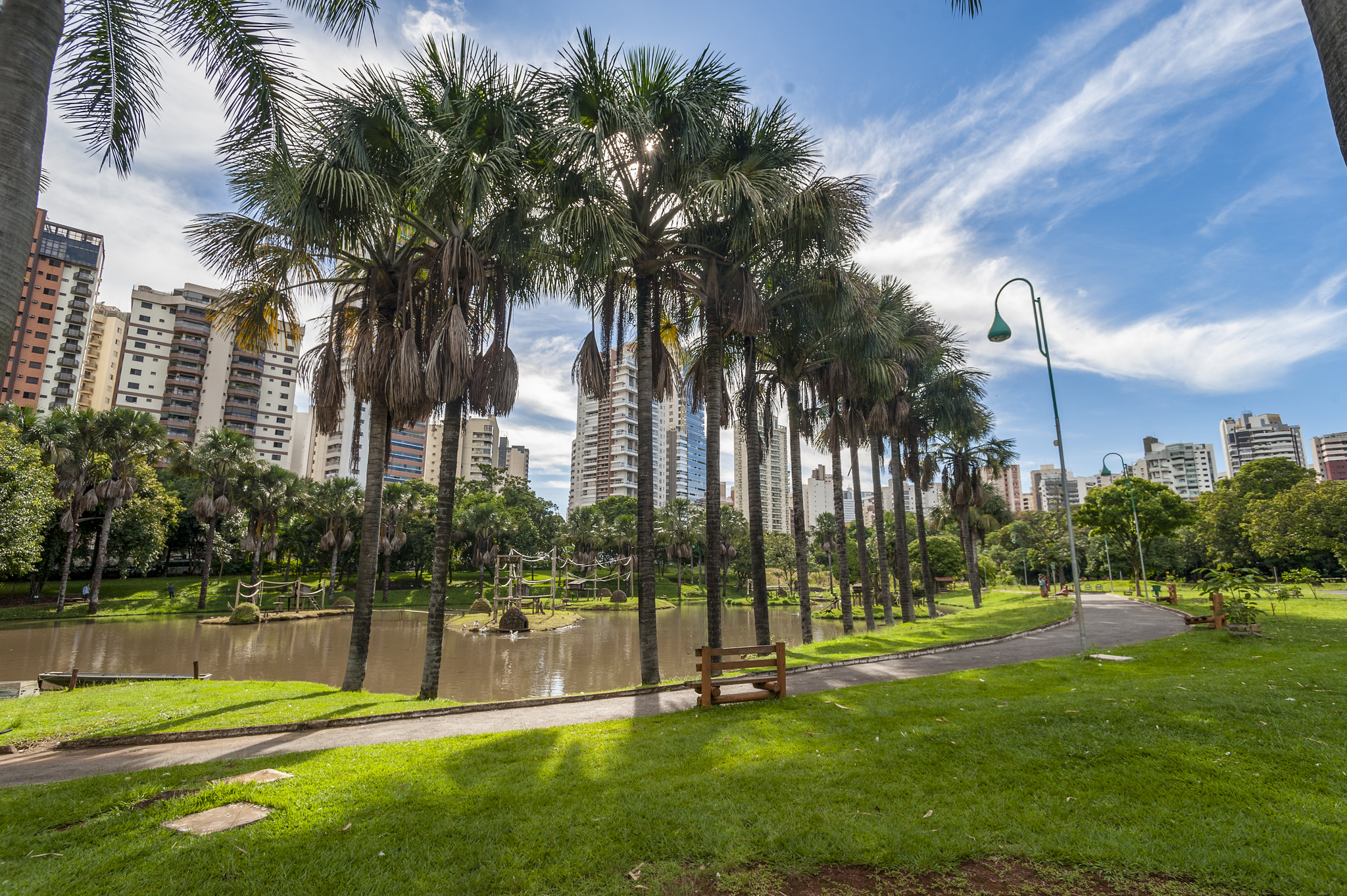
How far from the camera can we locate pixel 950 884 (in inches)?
161

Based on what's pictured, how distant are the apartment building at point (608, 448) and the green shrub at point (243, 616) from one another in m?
74.3

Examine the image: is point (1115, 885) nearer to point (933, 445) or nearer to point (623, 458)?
point (933, 445)

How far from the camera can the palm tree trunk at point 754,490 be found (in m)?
15.2

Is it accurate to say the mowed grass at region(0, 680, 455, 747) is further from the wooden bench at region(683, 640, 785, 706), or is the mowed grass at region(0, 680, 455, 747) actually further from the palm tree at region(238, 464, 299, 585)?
the palm tree at region(238, 464, 299, 585)

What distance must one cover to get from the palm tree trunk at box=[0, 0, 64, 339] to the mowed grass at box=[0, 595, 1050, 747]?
289 inches

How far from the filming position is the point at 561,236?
12516 mm

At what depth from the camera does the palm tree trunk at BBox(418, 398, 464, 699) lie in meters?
12.3

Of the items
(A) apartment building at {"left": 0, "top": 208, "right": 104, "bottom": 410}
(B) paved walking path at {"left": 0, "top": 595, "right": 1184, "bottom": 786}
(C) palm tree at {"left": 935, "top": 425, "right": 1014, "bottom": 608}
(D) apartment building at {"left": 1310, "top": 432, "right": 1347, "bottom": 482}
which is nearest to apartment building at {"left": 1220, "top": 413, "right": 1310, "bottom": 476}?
(D) apartment building at {"left": 1310, "top": 432, "right": 1347, "bottom": 482}

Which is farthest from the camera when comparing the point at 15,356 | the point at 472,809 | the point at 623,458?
the point at 623,458

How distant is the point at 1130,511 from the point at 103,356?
128050 millimetres

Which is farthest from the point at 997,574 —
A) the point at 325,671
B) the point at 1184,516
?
the point at 325,671

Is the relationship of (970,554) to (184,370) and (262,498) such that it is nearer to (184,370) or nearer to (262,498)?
(262,498)

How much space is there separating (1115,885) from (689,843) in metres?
2.91

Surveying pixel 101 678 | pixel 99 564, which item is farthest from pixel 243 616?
pixel 101 678
